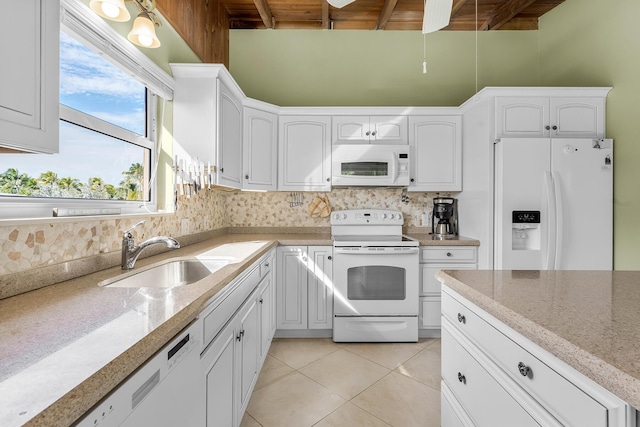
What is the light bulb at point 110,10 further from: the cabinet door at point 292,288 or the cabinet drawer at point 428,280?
the cabinet drawer at point 428,280

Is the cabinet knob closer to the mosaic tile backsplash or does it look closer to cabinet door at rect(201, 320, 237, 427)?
cabinet door at rect(201, 320, 237, 427)

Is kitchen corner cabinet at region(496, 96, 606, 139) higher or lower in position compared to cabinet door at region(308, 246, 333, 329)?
higher

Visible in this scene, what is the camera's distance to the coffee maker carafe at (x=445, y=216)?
10.0 feet

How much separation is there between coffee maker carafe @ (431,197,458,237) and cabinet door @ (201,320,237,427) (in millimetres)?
2293

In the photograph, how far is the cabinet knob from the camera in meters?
0.78

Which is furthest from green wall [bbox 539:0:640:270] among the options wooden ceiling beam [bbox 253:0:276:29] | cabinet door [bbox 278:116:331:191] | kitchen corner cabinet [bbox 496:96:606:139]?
wooden ceiling beam [bbox 253:0:276:29]

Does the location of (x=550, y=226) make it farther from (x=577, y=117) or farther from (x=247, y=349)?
(x=247, y=349)

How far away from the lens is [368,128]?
2988 mm

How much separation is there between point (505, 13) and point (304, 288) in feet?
10.9

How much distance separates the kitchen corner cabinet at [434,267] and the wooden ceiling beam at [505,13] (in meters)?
2.34

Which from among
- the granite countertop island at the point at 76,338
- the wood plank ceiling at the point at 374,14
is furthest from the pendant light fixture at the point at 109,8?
the wood plank ceiling at the point at 374,14

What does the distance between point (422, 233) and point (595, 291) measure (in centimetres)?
227

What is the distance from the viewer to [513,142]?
2.37 m

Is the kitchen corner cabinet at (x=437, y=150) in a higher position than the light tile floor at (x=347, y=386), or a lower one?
higher
